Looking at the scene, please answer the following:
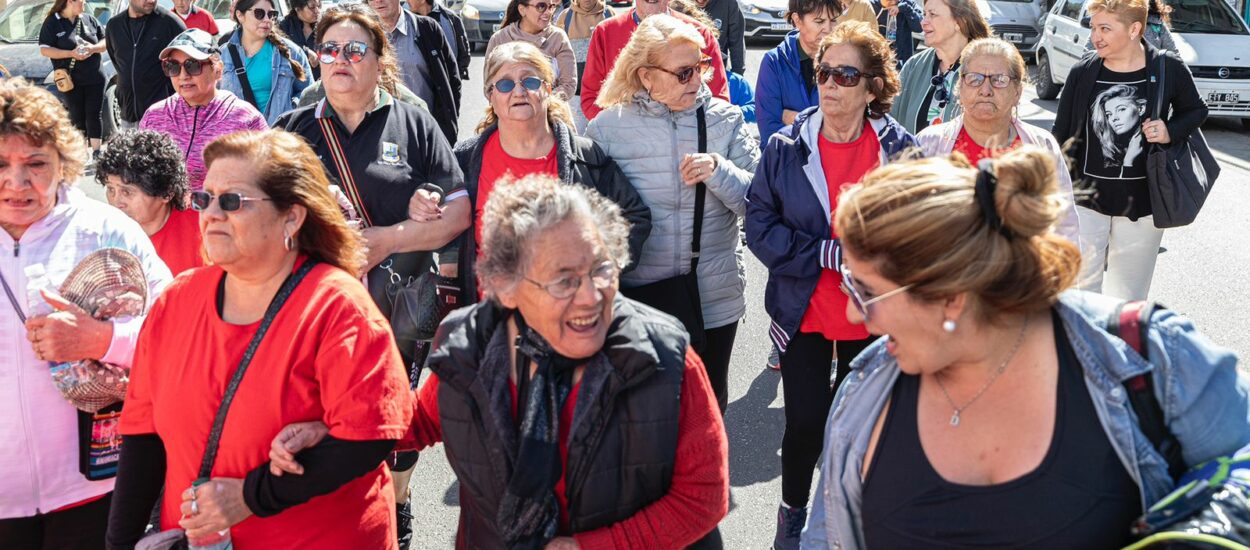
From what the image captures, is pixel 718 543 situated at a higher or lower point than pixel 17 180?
lower

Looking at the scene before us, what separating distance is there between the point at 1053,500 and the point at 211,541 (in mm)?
1935

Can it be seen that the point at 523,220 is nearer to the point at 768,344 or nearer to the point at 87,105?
the point at 768,344

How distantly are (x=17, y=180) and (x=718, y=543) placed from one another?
7.29 feet

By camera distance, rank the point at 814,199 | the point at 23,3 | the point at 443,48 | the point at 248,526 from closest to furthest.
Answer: the point at 248,526 < the point at 814,199 < the point at 443,48 < the point at 23,3

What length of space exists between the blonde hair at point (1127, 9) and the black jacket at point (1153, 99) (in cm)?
19

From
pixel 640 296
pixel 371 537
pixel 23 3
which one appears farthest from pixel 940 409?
pixel 23 3

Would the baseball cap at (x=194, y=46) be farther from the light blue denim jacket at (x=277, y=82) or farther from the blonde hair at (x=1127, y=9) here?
the blonde hair at (x=1127, y=9)

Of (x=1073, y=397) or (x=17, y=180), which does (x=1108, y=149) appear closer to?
(x=1073, y=397)

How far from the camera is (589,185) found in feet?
14.1

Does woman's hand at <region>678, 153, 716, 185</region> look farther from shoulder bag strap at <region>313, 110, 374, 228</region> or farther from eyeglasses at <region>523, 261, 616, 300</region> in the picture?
eyeglasses at <region>523, 261, 616, 300</region>

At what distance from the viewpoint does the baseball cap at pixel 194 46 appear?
206 inches

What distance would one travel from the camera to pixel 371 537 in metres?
2.93

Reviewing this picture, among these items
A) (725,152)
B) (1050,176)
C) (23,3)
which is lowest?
(23,3)

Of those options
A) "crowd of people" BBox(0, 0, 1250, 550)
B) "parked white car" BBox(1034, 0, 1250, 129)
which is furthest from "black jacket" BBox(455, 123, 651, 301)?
"parked white car" BBox(1034, 0, 1250, 129)
